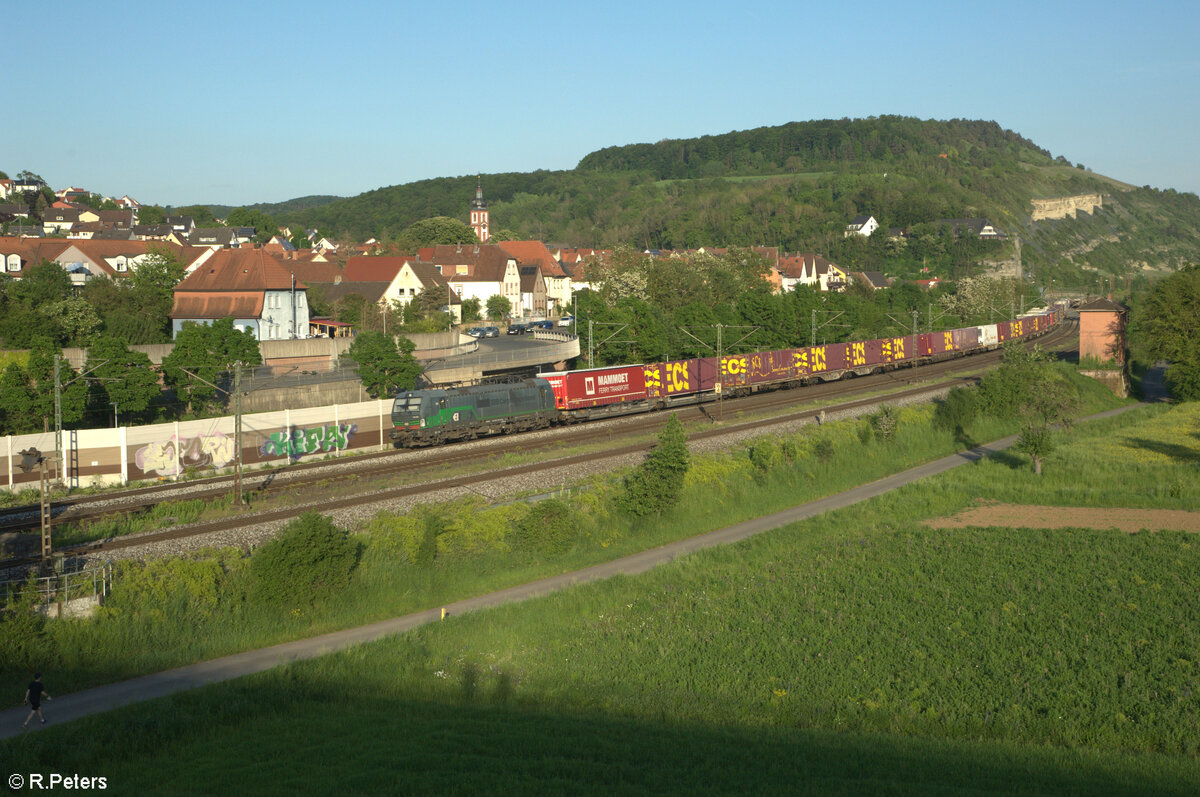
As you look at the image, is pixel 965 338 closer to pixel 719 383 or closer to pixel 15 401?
pixel 719 383

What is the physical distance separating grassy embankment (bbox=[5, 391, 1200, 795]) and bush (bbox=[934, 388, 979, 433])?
25.2 m

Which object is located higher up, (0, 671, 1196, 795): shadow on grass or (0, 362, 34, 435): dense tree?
(0, 362, 34, 435): dense tree

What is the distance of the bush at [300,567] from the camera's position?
26000mm

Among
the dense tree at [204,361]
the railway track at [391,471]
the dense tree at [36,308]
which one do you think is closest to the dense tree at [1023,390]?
the railway track at [391,471]

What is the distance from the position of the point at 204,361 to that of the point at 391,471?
59.7 ft

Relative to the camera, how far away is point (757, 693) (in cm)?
2025

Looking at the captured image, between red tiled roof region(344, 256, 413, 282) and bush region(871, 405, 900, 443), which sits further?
red tiled roof region(344, 256, 413, 282)

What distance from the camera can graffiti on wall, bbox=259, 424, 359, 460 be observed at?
148 ft

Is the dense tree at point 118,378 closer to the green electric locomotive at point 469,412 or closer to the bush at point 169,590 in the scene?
the green electric locomotive at point 469,412

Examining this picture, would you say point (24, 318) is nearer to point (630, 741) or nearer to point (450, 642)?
point (450, 642)

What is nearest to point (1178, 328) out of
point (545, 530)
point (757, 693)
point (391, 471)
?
point (545, 530)

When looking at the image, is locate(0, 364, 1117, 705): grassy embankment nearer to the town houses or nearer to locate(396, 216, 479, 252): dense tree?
the town houses

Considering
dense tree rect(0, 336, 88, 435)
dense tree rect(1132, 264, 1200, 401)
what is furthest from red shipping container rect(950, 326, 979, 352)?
dense tree rect(0, 336, 88, 435)

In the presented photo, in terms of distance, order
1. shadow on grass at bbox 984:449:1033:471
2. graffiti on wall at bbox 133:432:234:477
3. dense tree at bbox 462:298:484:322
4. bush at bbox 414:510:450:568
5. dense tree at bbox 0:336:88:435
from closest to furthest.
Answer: bush at bbox 414:510:450:568 → graffiti on wall at bbox 133:432:234:477 → dense tree at bbox 0:336:88:435 → shadow on grass at bbox 984:449:1033:471 → dense tree at bbox 462:298:484:322
